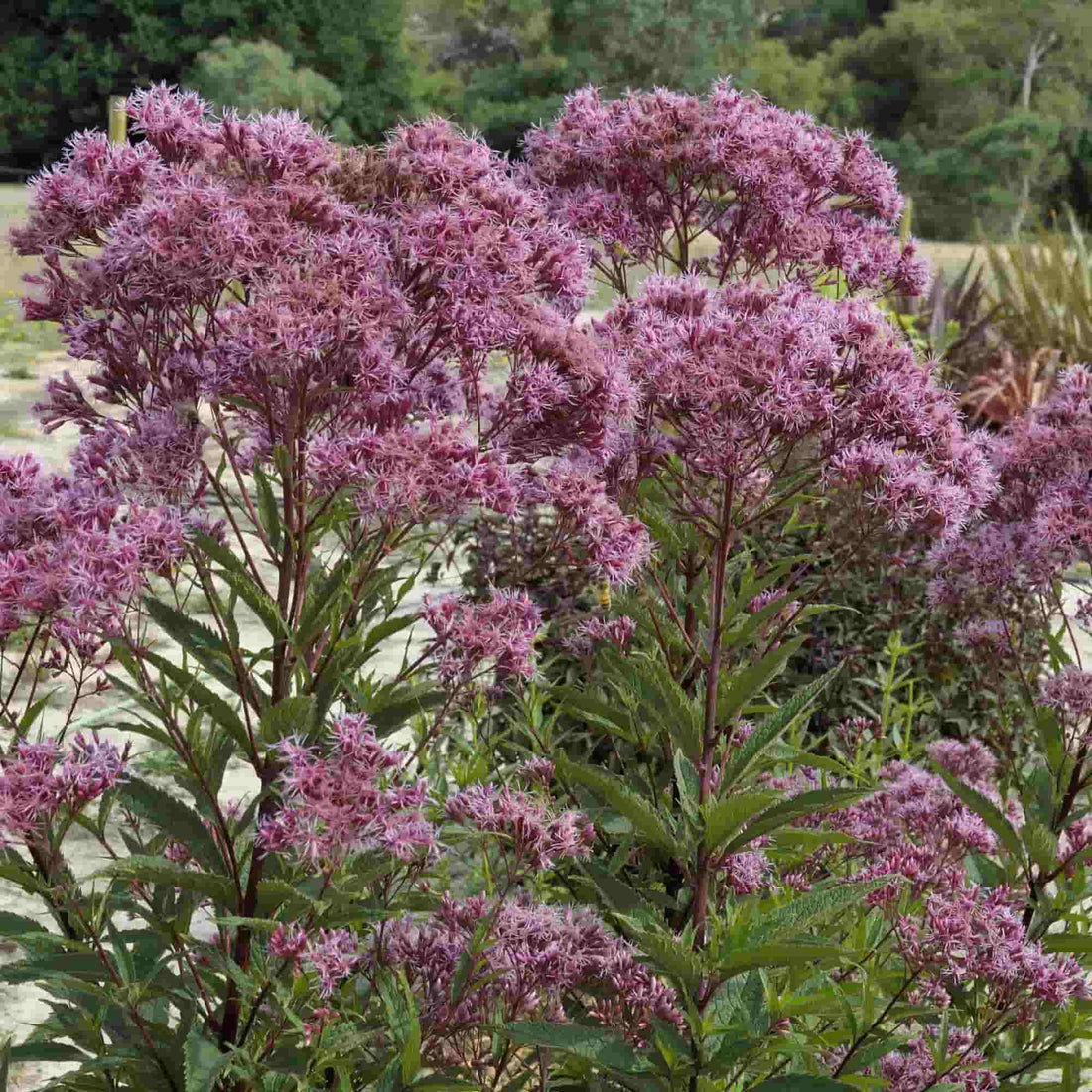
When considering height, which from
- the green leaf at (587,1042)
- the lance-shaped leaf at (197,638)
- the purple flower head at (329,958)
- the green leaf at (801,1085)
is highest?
the lance-shaped leaf at (197,638)

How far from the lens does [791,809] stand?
233 cm

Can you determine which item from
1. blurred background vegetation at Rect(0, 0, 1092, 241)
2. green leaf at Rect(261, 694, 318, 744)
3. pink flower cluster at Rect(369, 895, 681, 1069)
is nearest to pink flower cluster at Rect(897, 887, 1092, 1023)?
pink flower cluster at Rect(369, 895, 681, 1069)

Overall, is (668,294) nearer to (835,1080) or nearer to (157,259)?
(157,259)

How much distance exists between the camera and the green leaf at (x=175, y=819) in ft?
7.54

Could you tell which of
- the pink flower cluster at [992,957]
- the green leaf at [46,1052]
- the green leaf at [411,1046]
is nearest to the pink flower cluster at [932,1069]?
the pink flower cluster at [992,957]

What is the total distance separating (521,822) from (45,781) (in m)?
0.73

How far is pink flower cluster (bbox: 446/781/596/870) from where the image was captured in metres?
2.27

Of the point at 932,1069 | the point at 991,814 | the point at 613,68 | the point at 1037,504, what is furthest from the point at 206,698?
the point at 613,68

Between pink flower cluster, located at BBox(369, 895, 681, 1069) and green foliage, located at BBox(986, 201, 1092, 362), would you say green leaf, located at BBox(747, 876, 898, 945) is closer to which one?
pink flower cluster, located at BBox(369, 895, 681, 1069)

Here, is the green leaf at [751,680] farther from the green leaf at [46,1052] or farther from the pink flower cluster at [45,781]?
the green leaf at [46,1052]

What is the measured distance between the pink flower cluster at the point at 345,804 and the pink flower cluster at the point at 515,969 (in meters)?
0.42

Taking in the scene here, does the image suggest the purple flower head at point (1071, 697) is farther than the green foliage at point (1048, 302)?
No

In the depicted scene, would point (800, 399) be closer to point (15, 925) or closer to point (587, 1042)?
point (587, 1042)

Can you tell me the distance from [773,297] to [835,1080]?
1384mm
